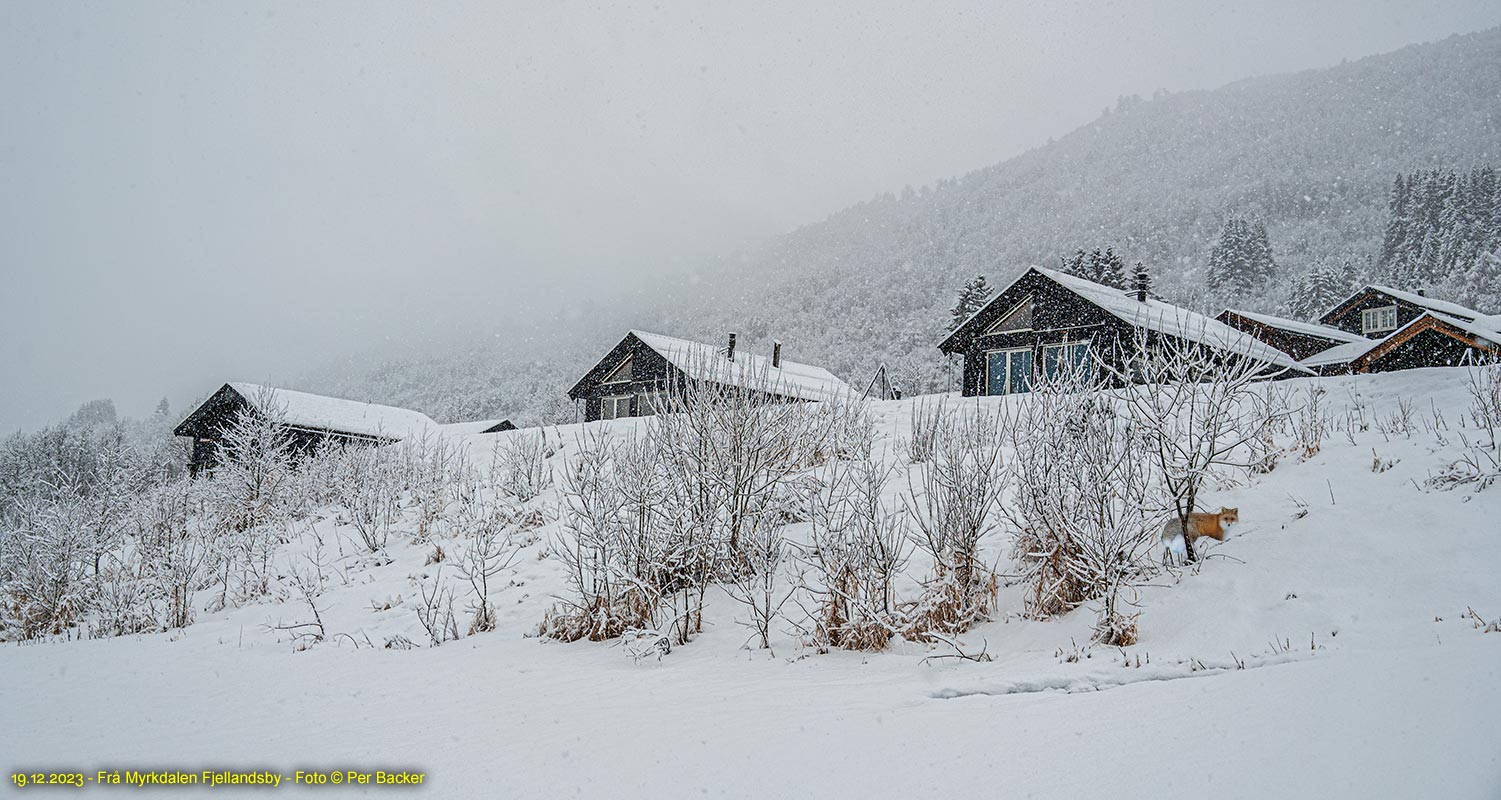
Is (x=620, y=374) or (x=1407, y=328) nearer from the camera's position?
(x=1407, y=328)

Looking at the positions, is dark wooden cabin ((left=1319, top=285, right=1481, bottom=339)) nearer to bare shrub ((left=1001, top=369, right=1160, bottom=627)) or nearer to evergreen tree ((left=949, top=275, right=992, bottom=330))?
evergreen tree ((left=949, top=275, right=992, bottom=330))

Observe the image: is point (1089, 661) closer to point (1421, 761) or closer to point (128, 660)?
point (1421, 761)

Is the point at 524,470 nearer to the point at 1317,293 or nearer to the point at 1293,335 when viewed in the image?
the point at 1293,335

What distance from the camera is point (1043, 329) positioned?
2428 cm

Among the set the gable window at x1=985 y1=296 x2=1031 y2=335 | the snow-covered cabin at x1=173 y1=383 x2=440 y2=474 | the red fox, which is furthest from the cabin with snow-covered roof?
the snow-covered cabin at x1=173 y1=383 x2=440 y2=474

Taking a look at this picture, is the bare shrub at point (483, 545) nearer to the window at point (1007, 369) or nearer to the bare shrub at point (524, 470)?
the bare shrub at point (524, 470)

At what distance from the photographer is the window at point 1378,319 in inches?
1475

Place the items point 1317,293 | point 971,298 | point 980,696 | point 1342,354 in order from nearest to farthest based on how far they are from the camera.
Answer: point 980,696 → point 1342,354 → point 971,298 → point 1317,293

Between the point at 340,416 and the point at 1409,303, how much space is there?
51.9 metres

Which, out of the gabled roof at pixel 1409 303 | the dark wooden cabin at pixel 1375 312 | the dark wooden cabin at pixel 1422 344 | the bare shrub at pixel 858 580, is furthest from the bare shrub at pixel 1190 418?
the dark wooden cabin at pixel 1375 312

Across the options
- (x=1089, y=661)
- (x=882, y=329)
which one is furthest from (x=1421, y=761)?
(x=882, y=329)

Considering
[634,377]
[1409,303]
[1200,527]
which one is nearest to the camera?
[1200,527]

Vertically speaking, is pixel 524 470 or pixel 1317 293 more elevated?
pixel 1317 293

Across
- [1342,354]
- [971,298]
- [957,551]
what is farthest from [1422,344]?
[957,551]
